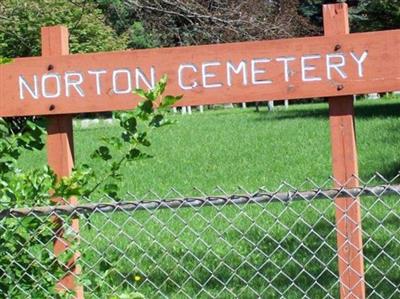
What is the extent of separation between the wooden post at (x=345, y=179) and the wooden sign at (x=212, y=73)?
9 centimetres

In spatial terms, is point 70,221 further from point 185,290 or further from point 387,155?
point 387,155

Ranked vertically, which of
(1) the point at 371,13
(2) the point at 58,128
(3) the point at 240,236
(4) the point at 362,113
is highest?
(1) the point at 371,13

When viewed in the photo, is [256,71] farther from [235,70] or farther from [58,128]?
[58,128]

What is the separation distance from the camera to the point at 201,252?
7.44 metres

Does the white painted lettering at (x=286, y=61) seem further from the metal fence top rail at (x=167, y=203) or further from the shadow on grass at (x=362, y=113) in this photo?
the shadow on grass at (x=362, y=113)

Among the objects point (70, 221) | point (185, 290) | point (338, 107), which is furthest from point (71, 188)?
point (185, 290)

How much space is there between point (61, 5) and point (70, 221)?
441 inches

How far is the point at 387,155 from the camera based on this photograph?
14.0 meters

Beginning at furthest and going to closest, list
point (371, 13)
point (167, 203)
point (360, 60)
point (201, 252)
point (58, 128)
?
point (371, 13) → point (201, 252) → point (58, 128) → point (360, 60) → point (167, 203)

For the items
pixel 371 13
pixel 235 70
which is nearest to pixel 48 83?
pixel 235 70

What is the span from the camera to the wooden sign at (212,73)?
15.2 ft

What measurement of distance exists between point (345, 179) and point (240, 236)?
346cm

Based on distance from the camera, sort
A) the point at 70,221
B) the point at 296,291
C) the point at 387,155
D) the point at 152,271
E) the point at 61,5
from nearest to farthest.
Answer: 1. the point at 70,221
2. the point at 296,291
3. the point at 152,271
4. the point at 387,155
5. the point at 61,5

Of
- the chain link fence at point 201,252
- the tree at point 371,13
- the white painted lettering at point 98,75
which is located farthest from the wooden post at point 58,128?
the tree at point 371,13
